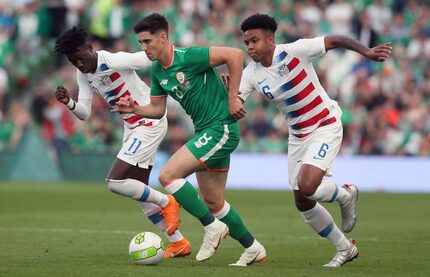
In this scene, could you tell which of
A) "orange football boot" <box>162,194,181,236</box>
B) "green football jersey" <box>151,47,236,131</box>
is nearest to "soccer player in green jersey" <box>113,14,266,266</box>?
"green football jersey" <box>151,47,236,131</box>

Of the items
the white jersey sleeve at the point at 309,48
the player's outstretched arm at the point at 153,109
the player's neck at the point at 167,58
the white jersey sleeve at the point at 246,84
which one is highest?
the white jersey sleeve at the point at 309,48

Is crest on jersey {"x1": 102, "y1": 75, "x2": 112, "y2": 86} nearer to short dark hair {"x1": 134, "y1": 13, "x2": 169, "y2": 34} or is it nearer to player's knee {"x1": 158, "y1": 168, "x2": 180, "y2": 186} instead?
short dark hair {"x1": 134, "y1": 13, "x2": 169, "y2": 34}

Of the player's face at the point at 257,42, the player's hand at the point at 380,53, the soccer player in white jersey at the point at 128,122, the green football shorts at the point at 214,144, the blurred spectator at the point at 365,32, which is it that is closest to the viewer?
the player's hand at the point at 380,53

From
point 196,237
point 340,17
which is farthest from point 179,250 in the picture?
point 340,17

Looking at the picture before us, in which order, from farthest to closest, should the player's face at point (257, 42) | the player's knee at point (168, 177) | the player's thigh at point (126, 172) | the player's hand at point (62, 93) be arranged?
the player's thigh at point (126, 172) < the player's hand at point (62, 93) < the player's face at point (257, 42) < the player's knee at point (168, 177)

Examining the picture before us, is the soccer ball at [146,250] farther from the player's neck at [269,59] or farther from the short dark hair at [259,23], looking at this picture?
the short dark hair at [259,23]

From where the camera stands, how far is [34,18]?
95.5 feet

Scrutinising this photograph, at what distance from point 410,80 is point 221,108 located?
15233 millimetres

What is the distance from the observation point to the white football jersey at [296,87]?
10.5 metres

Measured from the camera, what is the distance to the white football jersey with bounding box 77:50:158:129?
11.8m

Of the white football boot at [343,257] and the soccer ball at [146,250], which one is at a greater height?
the soccer ball at [146,250]

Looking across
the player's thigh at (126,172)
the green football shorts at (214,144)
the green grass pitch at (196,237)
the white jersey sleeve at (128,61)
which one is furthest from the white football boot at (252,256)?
the white jersey sleeve at (128,61)

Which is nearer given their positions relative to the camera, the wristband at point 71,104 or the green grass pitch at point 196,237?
the green grass pitch at point 196,237

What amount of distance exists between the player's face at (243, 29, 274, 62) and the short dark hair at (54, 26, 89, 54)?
215cm
